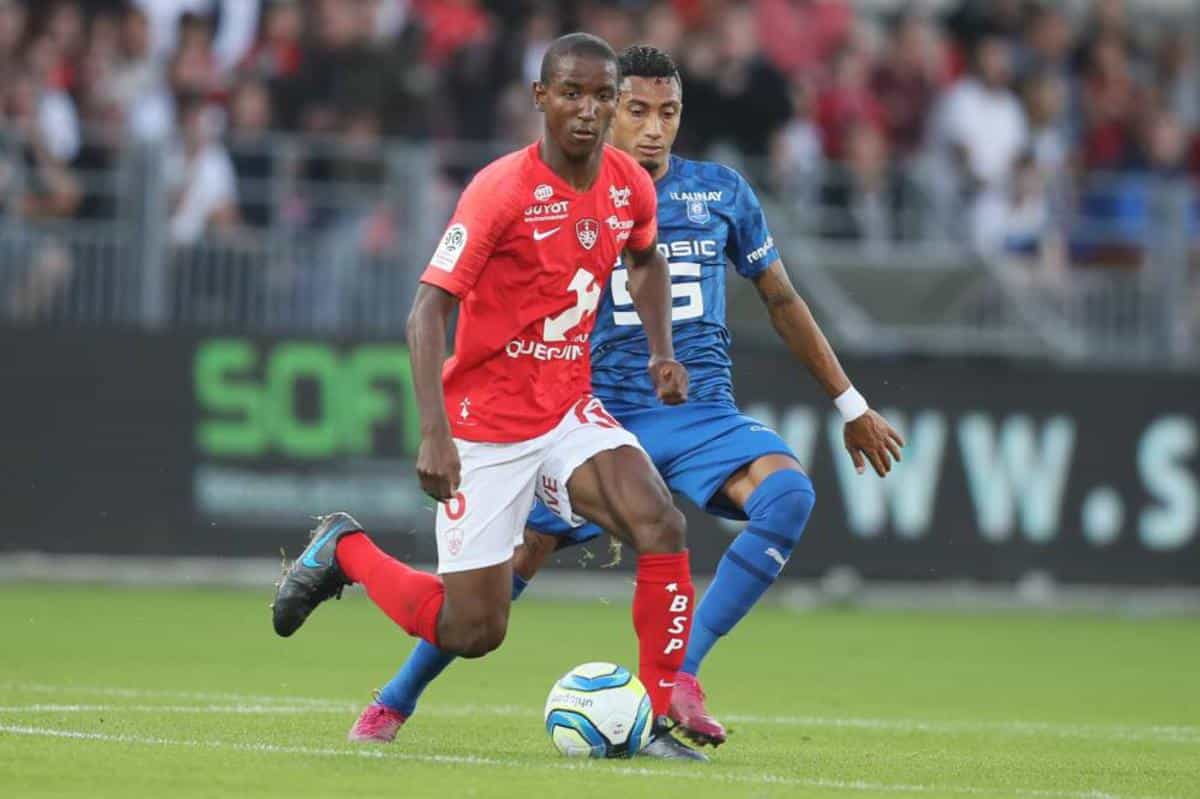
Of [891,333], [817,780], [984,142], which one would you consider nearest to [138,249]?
[891,333]

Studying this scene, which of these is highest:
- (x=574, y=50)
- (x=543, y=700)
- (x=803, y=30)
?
(x=574, y=50)

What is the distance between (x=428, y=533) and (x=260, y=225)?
8.14 feet

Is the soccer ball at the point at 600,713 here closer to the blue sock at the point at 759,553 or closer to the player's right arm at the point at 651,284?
the blue sock at the point at 759,553

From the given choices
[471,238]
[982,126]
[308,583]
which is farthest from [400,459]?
[471,238]

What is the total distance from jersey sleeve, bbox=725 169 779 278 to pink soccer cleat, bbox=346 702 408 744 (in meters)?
2.29

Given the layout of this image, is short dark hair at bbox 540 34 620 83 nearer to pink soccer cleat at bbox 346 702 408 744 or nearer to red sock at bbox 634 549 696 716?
red sock at bbox 634 549 696 716

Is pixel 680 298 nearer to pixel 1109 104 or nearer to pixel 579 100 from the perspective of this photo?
pixel 579 100

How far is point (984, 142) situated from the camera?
19.1 metres

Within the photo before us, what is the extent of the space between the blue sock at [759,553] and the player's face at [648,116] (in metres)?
1.40

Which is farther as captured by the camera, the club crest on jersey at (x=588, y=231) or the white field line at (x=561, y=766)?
the club crest on jersey at (x=588, y=231)

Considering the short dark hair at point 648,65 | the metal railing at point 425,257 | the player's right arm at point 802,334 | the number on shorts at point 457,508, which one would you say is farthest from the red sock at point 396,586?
the metal railing at point 425,257

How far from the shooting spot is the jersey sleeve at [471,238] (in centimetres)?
741

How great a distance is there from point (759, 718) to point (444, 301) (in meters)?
3.04

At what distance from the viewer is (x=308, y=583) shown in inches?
320
